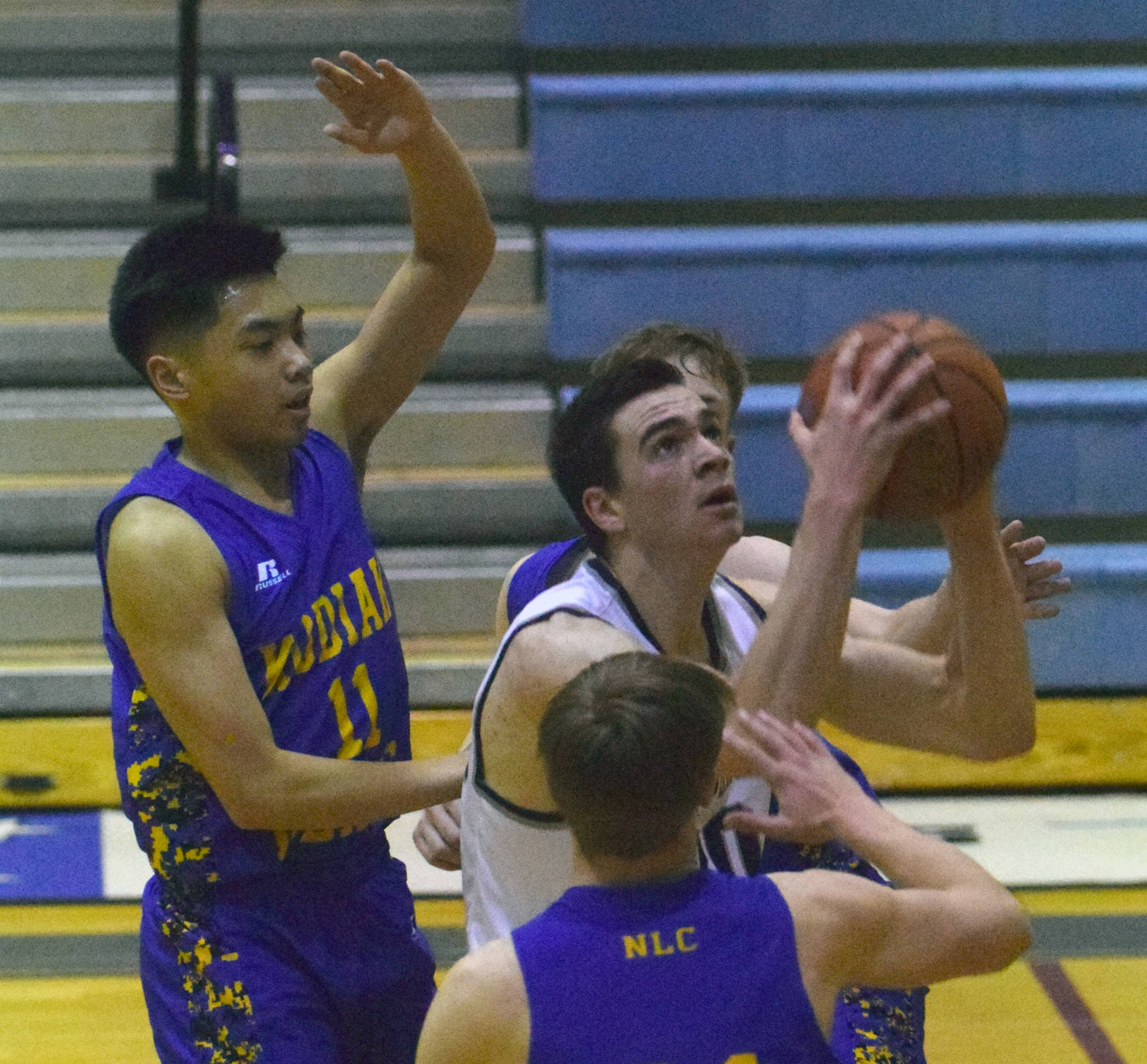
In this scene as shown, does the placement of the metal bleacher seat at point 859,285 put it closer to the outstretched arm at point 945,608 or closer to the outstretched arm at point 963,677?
the outstretched arm at point 945,608

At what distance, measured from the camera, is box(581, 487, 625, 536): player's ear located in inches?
92.0

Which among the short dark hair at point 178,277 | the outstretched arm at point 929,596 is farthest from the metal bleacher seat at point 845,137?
the short dark hair at point 178,277

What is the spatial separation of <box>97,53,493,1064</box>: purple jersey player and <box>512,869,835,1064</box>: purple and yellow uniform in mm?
771

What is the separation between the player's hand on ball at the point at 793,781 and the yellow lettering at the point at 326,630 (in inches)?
33.2

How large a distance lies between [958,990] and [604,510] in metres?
2.11

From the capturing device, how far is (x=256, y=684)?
8.05 feet

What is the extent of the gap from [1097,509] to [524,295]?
2068mm

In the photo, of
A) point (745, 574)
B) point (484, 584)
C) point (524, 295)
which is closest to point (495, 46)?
point (524, 295)

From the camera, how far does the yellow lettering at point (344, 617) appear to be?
2.54 m

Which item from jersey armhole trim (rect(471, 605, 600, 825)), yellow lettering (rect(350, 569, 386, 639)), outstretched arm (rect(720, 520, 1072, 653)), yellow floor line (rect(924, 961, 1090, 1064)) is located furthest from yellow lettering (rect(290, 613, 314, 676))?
yellow floor line (rect(924, 961, 1090, 1064))

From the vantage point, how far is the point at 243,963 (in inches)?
95.5

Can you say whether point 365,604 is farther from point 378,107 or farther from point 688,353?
point 378,107

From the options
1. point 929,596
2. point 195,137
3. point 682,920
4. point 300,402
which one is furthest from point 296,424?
point 195,137

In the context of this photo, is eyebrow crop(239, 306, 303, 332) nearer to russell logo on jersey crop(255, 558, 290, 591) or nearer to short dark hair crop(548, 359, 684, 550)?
russell logo on jersey crop(255, 558, 290, 591)
